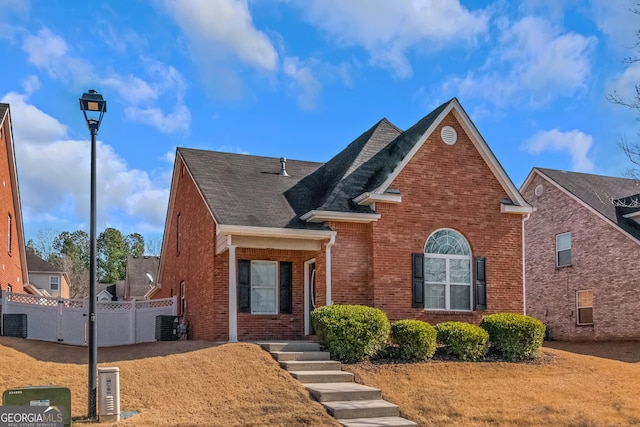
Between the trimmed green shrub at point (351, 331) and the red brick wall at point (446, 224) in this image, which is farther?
the red brick wall at point (446, 224)

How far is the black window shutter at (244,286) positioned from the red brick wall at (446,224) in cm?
338

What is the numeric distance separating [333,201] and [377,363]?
4737mm

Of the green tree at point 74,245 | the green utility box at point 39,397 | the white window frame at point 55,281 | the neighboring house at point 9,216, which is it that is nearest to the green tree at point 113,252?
the green tree at point 74,245

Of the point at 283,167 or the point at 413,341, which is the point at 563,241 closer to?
the point at 283,167

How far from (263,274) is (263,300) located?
2.32ft

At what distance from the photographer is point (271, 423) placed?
1035cm

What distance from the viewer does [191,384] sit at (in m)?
12.0

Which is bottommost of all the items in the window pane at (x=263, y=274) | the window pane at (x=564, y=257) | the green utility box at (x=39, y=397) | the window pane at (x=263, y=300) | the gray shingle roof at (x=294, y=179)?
the green utility box at (x=39, y=397)

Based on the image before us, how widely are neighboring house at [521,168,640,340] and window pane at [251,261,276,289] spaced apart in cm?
1140

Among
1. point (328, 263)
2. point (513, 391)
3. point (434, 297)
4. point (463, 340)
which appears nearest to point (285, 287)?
point (328, 263)

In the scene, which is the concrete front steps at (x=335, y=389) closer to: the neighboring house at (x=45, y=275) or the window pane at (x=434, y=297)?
the window pane at (x=434, y=297)

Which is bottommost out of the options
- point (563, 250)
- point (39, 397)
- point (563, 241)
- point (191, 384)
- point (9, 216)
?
point (191, 384)

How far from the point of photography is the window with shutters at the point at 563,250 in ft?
86.4

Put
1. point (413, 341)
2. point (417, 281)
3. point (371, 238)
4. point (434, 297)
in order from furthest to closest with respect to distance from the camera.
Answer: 1. point (434, 297)
2. point (417, 281)
3. point (371, 238)
4. point (413, 341)
